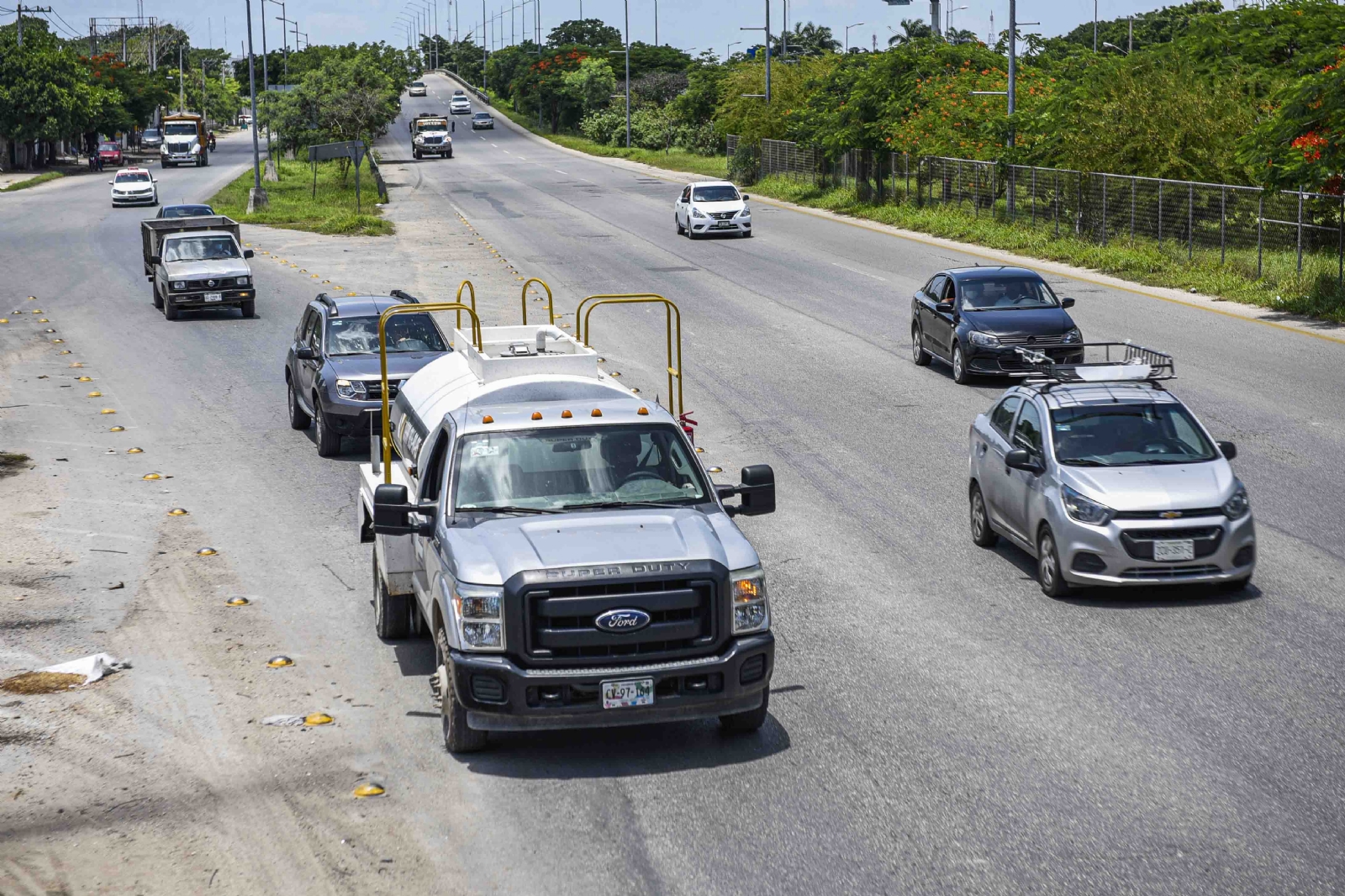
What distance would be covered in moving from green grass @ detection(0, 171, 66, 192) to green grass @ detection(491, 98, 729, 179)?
1215 inches

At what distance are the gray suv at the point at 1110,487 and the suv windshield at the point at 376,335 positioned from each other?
23.9 ft

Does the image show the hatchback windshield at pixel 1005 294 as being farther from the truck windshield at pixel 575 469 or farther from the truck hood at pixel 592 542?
the truck hood at pixel 592 542

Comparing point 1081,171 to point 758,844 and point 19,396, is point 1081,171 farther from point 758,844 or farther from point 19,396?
point 758,844

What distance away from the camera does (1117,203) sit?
124 feet

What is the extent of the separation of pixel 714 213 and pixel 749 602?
38021mm

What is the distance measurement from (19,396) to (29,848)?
53.8 feet

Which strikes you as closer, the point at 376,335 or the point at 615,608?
the point at 615,608

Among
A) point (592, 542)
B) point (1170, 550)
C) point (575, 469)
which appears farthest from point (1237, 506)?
point (592, 542)

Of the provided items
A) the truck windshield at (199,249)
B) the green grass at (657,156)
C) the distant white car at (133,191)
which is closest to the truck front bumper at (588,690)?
the truck windshield at (199,249)

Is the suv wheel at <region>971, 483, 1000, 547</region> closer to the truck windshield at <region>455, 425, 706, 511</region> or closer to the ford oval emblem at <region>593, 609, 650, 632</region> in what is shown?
the truck windshield at <region>455, 425, 706, 511</region>

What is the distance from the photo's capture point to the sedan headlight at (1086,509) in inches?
466

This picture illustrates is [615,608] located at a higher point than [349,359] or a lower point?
lower

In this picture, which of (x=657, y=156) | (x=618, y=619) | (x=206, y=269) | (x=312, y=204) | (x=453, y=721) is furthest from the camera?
(x=657, y=156)

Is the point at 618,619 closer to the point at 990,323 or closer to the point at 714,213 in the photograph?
the point at 990,323
